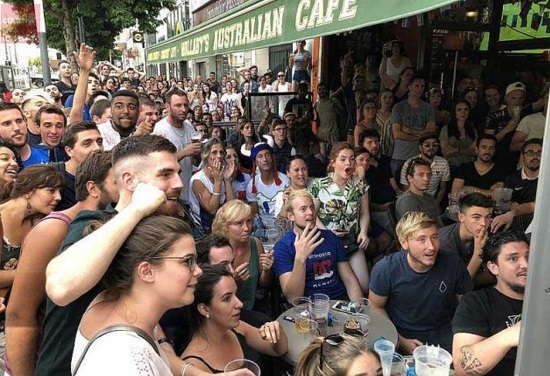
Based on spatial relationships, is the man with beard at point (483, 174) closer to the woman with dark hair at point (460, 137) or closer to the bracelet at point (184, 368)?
the woman with dark hair at point (460, 137)

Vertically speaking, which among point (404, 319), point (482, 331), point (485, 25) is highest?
point (485, 25)

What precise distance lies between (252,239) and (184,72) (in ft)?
99.8

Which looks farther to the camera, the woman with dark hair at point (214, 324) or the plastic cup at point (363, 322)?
the plastic cup at point (363, 322)

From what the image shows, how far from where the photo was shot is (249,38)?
4250 millimetres

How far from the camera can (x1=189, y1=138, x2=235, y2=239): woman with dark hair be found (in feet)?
14.6

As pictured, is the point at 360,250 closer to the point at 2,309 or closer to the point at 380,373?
the point at 380,373

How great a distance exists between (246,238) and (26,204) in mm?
1486

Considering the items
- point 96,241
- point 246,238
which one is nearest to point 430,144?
point 246,238

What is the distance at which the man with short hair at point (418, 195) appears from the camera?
13.7 feet

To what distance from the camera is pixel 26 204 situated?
8.71 ft

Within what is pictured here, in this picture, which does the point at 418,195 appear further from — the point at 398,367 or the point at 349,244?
the point at 398,367

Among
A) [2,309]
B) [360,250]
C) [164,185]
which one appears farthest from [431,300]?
[2,309]

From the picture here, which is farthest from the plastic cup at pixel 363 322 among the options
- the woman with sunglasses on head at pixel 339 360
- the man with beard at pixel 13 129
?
the man with beard at pixel 13 129

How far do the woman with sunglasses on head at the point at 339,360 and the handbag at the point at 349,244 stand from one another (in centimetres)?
229
